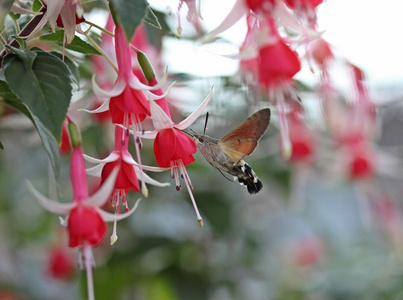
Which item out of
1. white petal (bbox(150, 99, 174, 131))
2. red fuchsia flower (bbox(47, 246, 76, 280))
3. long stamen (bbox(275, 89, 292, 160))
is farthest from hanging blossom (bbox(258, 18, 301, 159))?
red fuchsia flower (bbox(47, 246, 76, 280))

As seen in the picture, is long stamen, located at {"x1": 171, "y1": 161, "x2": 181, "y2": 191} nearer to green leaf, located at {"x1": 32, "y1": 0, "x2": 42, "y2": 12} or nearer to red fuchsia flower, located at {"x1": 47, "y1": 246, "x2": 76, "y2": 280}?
green leaf, located at {"x1": 32, "y1": 0, "x2": 42, "y2": 12}

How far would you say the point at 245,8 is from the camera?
50 centimetres

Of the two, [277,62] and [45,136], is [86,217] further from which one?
[277,62]

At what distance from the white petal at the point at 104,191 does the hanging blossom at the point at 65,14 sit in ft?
0.43

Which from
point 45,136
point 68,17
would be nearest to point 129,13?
point 68,17

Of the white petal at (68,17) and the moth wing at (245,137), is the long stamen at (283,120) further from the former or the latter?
the white petal at (68,17)

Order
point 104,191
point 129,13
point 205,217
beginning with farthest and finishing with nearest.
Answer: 1. point 205,217
2. point 104,191
3. point 129,13

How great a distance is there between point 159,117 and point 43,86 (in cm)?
10

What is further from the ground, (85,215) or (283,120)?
(283,120)

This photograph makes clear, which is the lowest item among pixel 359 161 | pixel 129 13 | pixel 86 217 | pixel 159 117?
pixel 359 161

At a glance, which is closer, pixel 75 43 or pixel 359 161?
pixel 75 43

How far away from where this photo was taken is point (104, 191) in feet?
1.66

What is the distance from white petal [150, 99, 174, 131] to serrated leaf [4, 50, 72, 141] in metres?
0.07

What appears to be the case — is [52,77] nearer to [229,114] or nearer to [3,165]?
[229,114]
